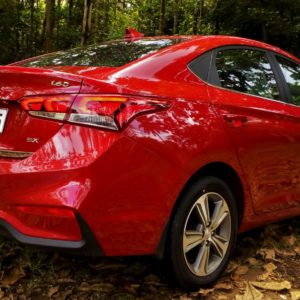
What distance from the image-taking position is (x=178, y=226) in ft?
8.89

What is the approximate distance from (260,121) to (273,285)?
42.8 inches

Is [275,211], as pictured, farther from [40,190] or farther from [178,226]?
[40,190]

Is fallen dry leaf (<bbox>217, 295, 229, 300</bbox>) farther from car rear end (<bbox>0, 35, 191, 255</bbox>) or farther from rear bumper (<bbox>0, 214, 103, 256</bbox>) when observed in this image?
rear bumper (<bbox>0, 214, 103, 256</bbox>)

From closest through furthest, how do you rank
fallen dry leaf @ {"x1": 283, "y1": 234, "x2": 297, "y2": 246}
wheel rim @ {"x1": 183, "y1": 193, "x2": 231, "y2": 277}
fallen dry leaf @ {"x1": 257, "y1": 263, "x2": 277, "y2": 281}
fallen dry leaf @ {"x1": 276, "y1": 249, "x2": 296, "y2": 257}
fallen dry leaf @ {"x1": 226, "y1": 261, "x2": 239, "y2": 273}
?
wheel rim @ {"x1": 183, "y1": 193, "x2": 231, "y2": 277}, fallen dry leaf @ {"x1": 257, "y1": 263, "x2": 277, "y2": 281}, fallen dry leaf @ {"x1": 226, "y1": 261, "x2": 239, "y2": 273}, fallen dry leaf @ {"x1": 276, "y1": 249, "x2": 296, "y2": 257}, fallen dry leaf @ {"x1": 283, "y1": 234, "x2": 297, "y2": 246}

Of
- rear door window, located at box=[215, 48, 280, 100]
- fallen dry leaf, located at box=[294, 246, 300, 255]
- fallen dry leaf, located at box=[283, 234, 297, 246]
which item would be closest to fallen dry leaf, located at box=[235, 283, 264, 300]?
fallen dry leaf, located at box=[294, 246, 300, 255]

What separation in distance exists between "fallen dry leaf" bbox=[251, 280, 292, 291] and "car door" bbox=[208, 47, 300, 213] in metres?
0.51

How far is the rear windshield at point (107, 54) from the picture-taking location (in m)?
3.00

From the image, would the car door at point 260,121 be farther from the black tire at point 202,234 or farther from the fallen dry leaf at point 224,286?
the fallen dry leaf at point 224,286

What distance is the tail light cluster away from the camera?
7.91ft

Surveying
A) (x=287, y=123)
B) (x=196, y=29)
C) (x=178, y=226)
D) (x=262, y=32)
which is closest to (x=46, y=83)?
(x=178, y=226)

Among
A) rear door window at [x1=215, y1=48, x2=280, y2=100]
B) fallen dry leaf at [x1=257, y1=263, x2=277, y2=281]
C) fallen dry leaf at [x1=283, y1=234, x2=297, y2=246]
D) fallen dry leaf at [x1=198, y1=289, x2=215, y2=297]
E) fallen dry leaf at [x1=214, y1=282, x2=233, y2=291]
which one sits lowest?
fallen dry leaf at [x1=283, y1=234, x2=297, y2=246]

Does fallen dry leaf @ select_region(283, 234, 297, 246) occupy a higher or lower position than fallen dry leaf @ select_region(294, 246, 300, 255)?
lower

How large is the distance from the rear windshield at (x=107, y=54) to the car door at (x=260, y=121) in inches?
17.4

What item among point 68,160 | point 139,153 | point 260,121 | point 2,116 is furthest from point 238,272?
point 2,116
